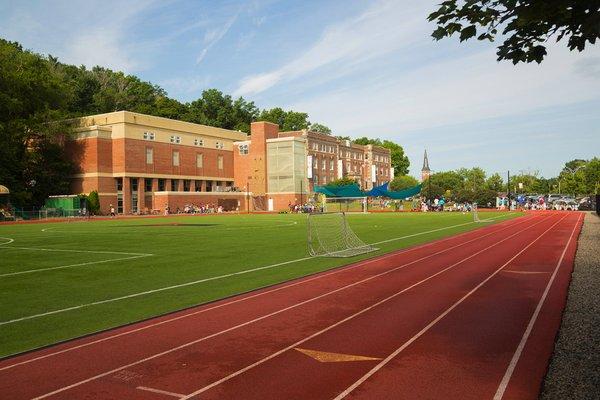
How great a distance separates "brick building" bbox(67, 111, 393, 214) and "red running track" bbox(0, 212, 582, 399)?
62.0m

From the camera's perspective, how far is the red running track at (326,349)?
5.52 metres

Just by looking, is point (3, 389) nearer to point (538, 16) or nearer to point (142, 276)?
point (538, 16)

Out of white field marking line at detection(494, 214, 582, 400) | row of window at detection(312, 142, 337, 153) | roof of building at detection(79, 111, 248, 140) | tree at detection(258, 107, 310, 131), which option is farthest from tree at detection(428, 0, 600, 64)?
tree at detection(258, 107, 310, 131)

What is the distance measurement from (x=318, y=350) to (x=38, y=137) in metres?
68.9

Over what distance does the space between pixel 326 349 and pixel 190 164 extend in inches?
2953

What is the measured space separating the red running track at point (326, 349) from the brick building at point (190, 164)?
62.0 metres

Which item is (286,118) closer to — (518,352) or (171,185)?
(171,185)

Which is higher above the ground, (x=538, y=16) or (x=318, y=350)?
(x=538, y=16)

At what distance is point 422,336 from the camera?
24.5ft

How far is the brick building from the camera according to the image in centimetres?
6781

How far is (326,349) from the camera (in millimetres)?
6859

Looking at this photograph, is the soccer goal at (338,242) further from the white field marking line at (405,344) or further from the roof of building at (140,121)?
the roof of building at (140,121)

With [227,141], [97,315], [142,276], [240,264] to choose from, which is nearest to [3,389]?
[97,315]

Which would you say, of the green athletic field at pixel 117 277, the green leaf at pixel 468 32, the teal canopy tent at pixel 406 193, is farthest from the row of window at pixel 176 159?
the green leaf at pixel 468 32
